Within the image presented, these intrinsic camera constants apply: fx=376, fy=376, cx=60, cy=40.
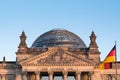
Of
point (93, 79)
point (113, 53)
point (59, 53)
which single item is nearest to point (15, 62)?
point (59, 53)

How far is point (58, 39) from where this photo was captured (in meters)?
95.2

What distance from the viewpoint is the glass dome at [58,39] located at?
9469 cm

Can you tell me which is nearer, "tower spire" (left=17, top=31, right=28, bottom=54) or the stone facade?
the stone facade

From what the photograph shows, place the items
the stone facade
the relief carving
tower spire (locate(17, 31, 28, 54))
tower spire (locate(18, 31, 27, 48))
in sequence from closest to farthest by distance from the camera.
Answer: the stone facade, the relief carving, tower spire (locate(17, 31, 28, 54)), tower spire (locate(18, 31, 27, 48))

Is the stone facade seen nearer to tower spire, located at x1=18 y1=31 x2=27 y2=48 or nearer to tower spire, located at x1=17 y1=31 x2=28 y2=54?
tower spire, located at x1=17 y1=31 x2=28 y2=54

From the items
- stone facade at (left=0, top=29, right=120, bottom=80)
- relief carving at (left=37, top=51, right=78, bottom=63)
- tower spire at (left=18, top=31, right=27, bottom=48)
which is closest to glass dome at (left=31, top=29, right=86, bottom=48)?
tower spire at (left=18, top=31, right=27, bottom=48)

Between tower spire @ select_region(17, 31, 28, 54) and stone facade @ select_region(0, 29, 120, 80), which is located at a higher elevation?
tower spire @ select_region(17, 31, 28, 54)

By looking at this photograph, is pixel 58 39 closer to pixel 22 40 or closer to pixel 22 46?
pixel 22 40

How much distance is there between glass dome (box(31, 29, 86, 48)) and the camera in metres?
94.7

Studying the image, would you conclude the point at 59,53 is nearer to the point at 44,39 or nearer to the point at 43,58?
the point at 43,58

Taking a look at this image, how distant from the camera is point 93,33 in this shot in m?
85.8

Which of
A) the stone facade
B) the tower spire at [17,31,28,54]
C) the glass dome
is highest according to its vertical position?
the glass dome

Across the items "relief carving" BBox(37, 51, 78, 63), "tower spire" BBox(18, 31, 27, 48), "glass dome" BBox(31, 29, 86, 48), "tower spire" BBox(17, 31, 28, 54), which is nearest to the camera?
"relief carving" BBox(37, 51, 78, 63)

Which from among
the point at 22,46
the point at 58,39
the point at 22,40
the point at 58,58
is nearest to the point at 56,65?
the point at 58,58
